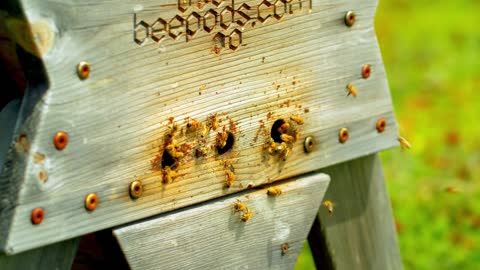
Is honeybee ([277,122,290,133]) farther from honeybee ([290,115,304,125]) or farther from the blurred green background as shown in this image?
the blurred green background

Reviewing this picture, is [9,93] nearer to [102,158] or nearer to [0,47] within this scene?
[0,47]

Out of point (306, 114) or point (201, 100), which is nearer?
point (201, 100)

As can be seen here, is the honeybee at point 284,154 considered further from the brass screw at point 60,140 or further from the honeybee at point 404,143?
the brass screw at point 60,140

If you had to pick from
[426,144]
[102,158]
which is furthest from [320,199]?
[426,144]

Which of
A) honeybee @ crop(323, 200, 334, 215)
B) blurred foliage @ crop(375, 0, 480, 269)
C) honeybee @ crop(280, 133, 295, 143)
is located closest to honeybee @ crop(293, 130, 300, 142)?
honeybee @ crop(280, 133, 295, 143)

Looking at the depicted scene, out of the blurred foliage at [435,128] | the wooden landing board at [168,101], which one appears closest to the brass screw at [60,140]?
the wooden landing board at [168,101]

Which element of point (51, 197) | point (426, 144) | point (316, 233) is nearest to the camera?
point (51, 197)

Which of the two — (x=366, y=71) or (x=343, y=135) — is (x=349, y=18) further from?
(x=343, y=135)
